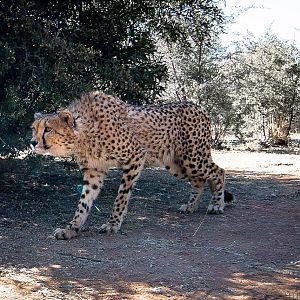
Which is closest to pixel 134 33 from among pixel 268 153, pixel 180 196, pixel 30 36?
pixel 30 36

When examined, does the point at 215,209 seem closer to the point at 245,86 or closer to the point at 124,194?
the point at 124,194

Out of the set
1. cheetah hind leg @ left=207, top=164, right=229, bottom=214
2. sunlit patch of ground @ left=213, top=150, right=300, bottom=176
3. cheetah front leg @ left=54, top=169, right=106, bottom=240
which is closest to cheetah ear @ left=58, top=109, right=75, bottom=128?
cheetah front leg @ left=54, top=169, right=106, bottom=240

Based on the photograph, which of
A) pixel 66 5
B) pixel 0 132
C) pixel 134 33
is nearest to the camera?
pixel 0 132

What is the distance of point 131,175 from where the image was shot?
6219 mm

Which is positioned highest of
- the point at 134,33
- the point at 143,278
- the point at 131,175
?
the point at 134,33

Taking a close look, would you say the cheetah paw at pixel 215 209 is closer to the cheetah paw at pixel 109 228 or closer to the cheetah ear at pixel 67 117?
the cheetah paw at pixel 109 228

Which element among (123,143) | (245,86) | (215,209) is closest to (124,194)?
(123,143)

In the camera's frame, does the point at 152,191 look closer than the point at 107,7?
No

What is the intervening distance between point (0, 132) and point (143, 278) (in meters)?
2.96

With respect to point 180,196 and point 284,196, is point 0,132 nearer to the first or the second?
point 180,196

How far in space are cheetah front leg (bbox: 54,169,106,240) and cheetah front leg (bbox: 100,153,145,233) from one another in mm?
244

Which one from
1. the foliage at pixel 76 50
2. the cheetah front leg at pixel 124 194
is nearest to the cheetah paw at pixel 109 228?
the cheetah front leg at pixel 124 194

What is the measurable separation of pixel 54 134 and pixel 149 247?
147cm

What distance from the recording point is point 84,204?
6.06 metres
